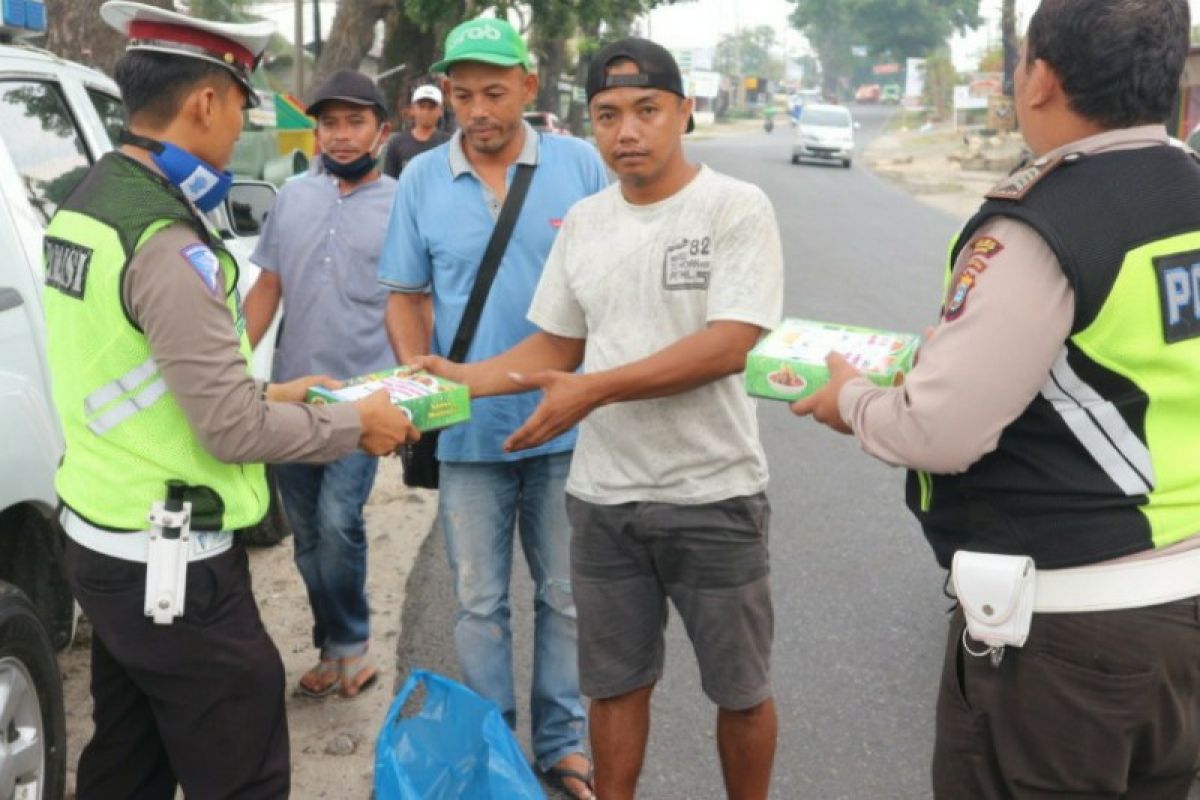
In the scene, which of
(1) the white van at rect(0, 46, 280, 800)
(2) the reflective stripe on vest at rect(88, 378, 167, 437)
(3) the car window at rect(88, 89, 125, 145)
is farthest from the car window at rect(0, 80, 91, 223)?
(2) the reflective stripe on vest at rect(88, 378, 167, 437)

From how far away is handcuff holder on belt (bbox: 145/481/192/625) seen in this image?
250cm

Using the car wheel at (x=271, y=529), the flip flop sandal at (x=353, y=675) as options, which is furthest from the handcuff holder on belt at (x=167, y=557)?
the car wheel at (x=271, y=529)

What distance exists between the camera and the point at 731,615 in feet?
10.0

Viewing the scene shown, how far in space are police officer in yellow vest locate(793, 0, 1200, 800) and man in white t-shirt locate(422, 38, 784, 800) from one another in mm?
798

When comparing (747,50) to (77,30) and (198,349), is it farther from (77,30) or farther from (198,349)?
(198,349)

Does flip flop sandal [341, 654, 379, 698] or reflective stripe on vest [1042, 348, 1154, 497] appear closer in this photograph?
reflective stripe on vest [1042, 348, 1154, 497]

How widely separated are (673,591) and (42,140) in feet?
8.39

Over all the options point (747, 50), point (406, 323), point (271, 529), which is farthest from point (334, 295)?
point (747, 50)

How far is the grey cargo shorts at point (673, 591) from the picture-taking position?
3055mm

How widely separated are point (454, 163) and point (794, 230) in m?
16.2

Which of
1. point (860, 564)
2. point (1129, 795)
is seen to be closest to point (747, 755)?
point (1129, 795)

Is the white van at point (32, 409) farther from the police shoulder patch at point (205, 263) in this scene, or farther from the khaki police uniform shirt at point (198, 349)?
the police shoulder patch at point (205, 263)

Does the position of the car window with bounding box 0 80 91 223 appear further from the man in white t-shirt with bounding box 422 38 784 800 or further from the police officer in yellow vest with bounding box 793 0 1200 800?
the police officer in yellow vest with bounding box 793 0 1200 800

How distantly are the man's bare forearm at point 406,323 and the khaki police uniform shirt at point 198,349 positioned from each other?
46.2 inches
